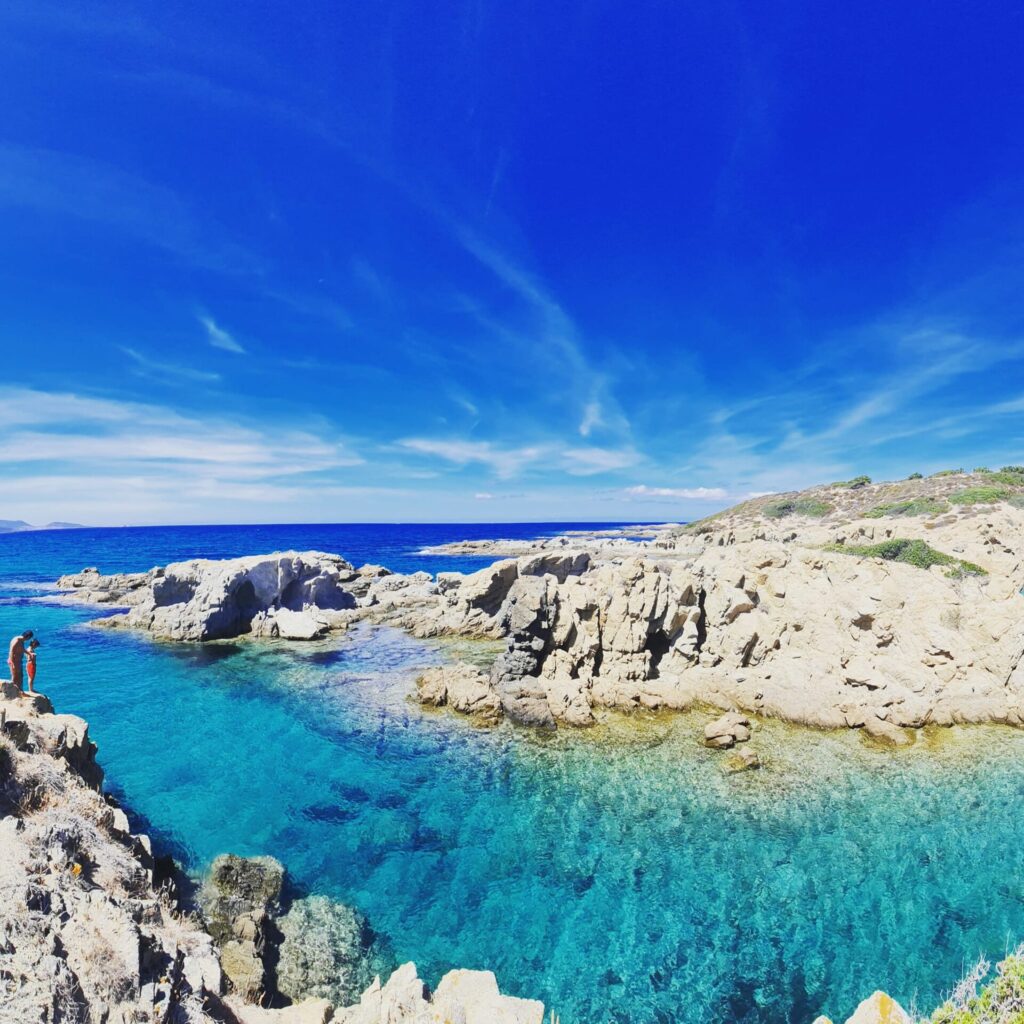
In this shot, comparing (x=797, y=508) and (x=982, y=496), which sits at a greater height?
(x=797, y=508)

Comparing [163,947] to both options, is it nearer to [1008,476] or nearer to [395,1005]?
[395,1005]

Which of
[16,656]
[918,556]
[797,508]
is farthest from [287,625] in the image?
[797,508]

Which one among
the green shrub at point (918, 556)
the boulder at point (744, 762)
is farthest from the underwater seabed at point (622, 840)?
the green shrub at point (918, 556)

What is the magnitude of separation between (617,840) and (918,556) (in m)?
41.7

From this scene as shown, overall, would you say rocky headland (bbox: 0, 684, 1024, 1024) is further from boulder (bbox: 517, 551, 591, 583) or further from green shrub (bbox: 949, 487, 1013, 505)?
green shrub (bbox: 949, 487, 1013, 505)

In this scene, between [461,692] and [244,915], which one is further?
[461,692]

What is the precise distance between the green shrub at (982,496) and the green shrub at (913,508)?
1859 mm

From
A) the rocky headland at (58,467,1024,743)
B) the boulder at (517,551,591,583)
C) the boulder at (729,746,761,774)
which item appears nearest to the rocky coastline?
the boulder at (729,746,761,774)

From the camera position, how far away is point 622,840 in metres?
15.0

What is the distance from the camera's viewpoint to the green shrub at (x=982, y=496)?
83.1m

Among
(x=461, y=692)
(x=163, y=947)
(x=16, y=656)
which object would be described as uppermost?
(x=16, y=656)

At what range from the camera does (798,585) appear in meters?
27.4

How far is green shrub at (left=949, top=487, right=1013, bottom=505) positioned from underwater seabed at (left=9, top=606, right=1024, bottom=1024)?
81.3 metres

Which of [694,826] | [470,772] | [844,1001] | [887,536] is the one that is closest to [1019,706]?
[694,826]
